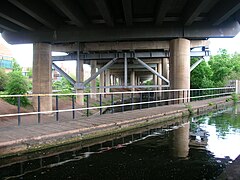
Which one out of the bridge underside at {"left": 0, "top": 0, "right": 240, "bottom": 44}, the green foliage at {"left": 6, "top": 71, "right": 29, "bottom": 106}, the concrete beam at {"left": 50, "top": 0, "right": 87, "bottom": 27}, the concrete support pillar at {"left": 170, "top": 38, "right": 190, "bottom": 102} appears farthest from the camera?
the green foliage at {"left": 6, "top": 71, "right": 29, "bottom": 106}

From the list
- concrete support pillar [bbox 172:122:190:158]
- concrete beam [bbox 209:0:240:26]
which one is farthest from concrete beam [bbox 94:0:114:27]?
concrete support pillar [bbox 172:122:190:158]

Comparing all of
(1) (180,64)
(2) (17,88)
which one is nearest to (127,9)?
(1) (180,64)

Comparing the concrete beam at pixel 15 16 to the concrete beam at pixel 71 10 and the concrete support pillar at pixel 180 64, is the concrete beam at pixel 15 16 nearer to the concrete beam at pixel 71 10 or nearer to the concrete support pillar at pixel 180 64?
the concrete beam at pixel 71 10

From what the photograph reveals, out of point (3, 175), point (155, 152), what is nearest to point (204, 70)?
point (155, 152)

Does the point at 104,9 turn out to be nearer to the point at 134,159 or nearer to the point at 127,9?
the point at 127,9

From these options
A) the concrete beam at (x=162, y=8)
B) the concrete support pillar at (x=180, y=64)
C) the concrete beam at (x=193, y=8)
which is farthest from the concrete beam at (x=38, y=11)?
the concrete support pillar at (x=180, y=64)

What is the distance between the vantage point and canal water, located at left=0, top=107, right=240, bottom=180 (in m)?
4.95

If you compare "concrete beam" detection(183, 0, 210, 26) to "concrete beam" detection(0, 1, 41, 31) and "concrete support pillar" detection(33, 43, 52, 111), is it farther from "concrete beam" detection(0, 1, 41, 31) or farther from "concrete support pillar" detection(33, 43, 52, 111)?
"concrete support pillar" detection(33, 43, 52, 111)

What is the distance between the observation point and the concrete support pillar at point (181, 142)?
21.1 ft

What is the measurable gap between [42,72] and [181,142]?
1315cm

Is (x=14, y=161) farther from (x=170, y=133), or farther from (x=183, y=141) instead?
(x=170, y=133)

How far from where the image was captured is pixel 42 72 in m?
18.2

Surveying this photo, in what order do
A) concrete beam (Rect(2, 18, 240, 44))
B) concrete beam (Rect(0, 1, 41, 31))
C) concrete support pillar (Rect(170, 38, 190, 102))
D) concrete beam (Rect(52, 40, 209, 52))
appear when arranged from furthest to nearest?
concrete beam (Rect(52, 40, 209, 52))
concrete support pillar (Rect(170, 38, 190, 102))
concrete beam (Rect(2, 18, 240, 44))
concrete beam (Rect(0, 1, 41, 31))

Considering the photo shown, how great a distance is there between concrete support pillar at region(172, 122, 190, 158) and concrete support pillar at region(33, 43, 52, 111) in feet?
37.5
